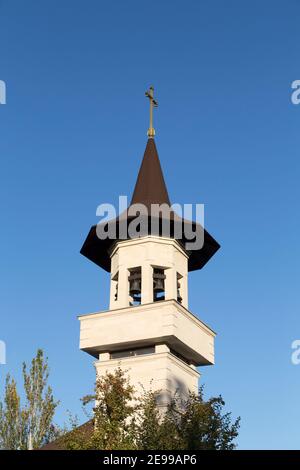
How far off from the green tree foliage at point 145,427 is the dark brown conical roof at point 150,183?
989 centimetres

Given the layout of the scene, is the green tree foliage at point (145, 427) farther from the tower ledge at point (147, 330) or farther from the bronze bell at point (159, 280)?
the bronze bell at point (159, 280)

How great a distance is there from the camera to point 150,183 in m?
34.8

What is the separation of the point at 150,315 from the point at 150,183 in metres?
7.39

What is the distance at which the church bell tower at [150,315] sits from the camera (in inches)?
1151

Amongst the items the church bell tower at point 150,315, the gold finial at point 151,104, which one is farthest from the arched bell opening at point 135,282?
the gold finial at point 151,104

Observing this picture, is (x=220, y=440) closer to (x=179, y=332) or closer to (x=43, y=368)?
(x=179, y=332)

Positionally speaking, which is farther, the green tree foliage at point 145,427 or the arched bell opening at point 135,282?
the arched bell opening at point 135,282

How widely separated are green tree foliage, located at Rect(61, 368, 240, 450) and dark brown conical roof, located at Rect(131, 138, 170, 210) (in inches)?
389

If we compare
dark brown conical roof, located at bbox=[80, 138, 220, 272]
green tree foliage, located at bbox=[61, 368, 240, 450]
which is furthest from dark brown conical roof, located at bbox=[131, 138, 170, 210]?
green tree foliage, located at bbox=[61, 368, 240, 450]

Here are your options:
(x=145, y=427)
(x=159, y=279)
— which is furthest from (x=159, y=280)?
(x=145, y=427)

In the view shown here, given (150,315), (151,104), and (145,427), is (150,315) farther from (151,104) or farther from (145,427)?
(151,104)

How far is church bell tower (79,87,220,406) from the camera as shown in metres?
29.2

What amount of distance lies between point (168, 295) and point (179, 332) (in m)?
2.07

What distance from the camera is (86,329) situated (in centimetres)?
3086
